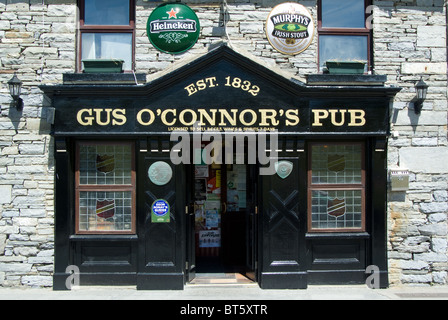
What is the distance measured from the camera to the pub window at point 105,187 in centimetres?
681

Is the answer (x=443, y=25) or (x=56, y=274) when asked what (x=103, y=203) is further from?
(x=443, y=25)

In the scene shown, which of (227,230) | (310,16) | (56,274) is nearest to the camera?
(56,274)

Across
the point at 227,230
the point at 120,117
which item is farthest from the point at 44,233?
the point at 227,230

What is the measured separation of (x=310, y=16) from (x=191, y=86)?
2.52 metres

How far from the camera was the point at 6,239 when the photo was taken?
6.68 metres

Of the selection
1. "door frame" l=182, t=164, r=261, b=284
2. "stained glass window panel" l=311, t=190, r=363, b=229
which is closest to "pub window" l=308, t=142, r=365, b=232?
"stained glass window panel" l=311, t=190, r=363, b=229

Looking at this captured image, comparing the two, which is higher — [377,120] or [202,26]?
[202,26]

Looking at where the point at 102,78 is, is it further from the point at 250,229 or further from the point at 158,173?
the point at 250,229

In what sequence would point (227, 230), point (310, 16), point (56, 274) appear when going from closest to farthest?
1. point (56, 274)
2. point (310, 16)
3. point (227, 230)

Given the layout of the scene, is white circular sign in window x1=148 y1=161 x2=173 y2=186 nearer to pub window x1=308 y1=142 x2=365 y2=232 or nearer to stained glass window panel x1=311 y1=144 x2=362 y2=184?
pub window x1=308 y1=142 x2=365 y2=232

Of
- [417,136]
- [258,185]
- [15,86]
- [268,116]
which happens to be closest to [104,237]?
[258,185]

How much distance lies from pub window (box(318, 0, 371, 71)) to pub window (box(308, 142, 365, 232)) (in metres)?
1.60

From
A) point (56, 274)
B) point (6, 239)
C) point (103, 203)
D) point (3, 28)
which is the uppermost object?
point (3, 28)

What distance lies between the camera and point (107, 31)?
7.09m
